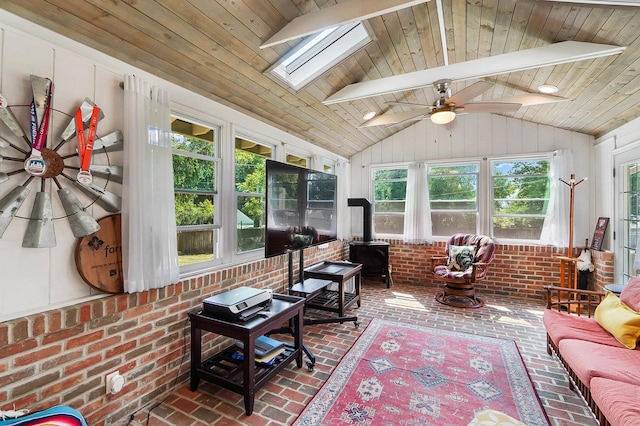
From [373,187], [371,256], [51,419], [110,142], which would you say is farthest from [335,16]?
[373,187]

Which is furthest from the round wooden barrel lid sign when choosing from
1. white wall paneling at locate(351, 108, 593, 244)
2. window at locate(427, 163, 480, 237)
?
window at locate(427, 163, 480, 237)

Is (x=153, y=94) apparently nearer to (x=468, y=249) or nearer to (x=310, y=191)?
(x=310, y=191)

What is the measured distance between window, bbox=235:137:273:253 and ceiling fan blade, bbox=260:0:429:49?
1224mm

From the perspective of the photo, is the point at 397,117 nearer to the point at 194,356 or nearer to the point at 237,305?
the point at 237,305

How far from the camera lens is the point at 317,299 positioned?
375 cm

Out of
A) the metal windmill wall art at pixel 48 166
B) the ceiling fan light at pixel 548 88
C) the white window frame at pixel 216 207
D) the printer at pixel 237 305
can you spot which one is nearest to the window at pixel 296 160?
the white window frame at pixel 216 207

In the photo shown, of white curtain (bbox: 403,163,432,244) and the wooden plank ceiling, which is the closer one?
the wooden plank ceiling

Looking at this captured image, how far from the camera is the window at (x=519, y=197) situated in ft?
14.9

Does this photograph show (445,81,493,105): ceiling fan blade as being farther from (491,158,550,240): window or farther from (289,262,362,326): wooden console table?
(491,158,550,240): window

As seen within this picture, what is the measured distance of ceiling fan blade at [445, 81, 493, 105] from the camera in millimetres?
2328

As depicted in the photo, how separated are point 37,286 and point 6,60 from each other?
3.66 ft

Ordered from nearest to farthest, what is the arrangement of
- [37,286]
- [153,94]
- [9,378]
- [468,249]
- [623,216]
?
[9,378] < [37,286] < [153,94] < [623,216] < [468,249]

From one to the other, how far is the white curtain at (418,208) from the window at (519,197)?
1031mm

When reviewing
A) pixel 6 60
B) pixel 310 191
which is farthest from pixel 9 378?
pixel 310 191
